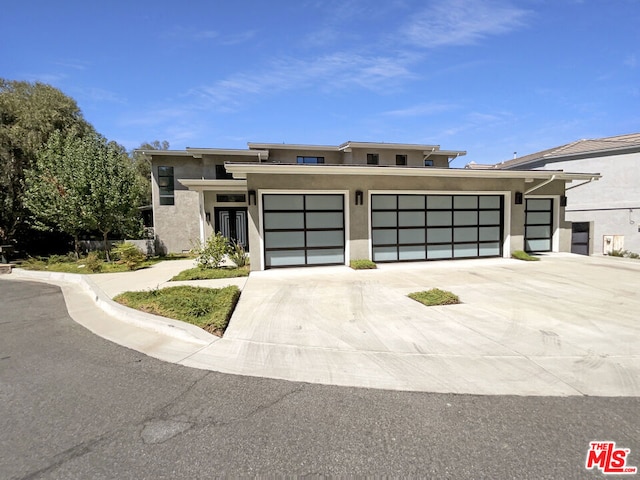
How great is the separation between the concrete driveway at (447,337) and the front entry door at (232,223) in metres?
8.53

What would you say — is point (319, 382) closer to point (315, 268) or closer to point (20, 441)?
point (20, 441)

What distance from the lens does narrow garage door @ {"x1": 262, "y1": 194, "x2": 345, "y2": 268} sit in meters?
10.9

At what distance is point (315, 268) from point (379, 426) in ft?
27.2

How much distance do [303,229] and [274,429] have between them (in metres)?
8.66

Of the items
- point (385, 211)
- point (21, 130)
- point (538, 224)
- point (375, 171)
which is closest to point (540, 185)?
point (538, 224)

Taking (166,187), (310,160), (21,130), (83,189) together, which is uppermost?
(21,130)

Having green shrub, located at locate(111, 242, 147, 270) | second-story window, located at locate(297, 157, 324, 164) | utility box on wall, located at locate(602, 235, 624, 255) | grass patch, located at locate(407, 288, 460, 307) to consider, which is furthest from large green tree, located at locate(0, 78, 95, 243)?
utility box on wall, located at locate(602, 235, 624, 255)

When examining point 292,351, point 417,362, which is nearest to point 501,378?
point 417,362

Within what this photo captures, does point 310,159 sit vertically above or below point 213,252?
above

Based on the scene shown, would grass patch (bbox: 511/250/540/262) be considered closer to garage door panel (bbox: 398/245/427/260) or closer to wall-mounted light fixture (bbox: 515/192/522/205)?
wall-mounted light fixture (bbox: 515/192/522/205)

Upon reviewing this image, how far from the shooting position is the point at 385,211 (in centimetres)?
1170

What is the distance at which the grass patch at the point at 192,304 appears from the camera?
5.29 metres

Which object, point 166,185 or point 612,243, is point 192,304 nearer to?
point 166,185

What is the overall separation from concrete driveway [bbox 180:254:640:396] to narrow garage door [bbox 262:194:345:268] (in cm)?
277
